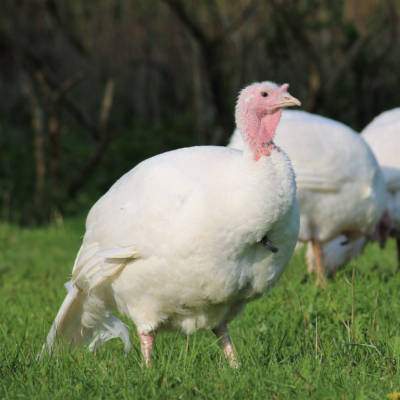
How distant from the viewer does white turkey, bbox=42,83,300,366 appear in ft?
14.4

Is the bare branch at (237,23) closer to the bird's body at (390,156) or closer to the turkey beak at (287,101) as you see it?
the bird's body at (390,156)

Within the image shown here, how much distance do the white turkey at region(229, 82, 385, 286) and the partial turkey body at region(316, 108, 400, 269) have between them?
2.00 ft

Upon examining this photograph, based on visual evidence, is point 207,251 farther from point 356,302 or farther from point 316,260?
point 316,260

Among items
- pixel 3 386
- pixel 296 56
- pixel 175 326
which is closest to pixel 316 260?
pixel 175 326

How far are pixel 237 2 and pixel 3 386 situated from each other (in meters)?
11.5

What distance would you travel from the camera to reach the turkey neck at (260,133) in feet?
14.7

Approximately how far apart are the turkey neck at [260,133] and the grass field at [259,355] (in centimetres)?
98

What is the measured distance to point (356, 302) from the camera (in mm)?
6098

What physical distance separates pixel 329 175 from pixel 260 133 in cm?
288

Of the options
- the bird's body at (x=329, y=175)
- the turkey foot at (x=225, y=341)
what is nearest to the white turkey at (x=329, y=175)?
the bird's body at (x=329, y=175)

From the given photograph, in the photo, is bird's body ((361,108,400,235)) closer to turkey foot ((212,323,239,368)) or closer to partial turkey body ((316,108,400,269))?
partial turkey body ((316,108,400,269))

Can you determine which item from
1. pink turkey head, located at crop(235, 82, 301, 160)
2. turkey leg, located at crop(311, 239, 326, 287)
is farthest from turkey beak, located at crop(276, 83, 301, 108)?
turkey leg, located at crop(311, 239, 326, 287)

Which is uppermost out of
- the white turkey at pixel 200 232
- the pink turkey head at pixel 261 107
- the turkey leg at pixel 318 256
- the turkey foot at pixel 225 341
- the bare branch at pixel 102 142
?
the pink turkey head at pixel 261 107

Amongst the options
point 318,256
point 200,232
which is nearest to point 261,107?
point 200,232
